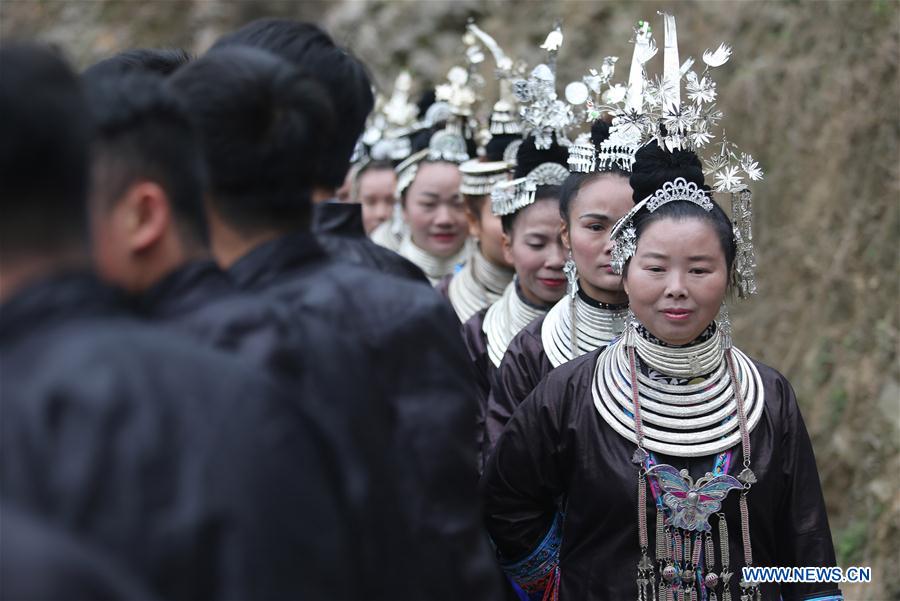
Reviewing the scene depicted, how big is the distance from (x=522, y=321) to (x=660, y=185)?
1417mm

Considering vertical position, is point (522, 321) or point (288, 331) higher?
point (522, 321)

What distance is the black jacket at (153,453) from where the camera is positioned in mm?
1562

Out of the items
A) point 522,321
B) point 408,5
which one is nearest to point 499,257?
point 522,321

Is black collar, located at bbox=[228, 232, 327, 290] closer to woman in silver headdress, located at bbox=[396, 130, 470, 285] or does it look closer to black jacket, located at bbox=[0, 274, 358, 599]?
black jacket, located at bbox=[0, 274, 358, 599]

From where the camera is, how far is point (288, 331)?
84.8 inches

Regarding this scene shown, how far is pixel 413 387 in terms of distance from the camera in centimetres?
245

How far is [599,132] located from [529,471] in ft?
5.12

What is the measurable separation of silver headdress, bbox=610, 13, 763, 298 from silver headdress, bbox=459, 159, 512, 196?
1.72 m

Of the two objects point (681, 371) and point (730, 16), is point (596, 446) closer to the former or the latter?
point (681, 371)

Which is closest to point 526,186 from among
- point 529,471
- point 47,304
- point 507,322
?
point 507,322

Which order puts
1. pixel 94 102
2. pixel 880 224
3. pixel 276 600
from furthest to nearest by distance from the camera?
pixel 880 224 → pixel 94 102 → pixel 276 600

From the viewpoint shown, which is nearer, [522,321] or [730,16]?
[522,321]

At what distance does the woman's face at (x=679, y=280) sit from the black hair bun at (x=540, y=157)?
1.78 metres

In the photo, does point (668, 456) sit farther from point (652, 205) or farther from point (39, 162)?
point (39, 162)
